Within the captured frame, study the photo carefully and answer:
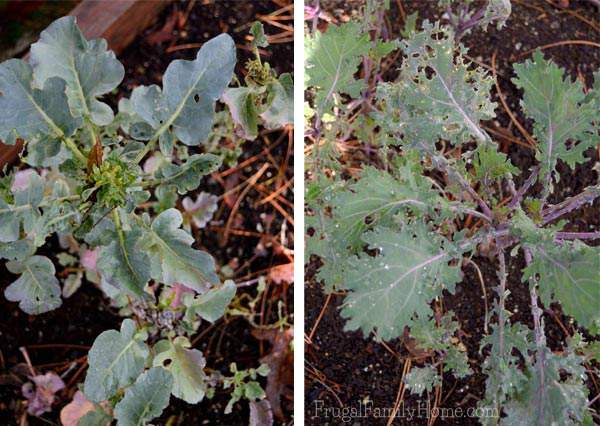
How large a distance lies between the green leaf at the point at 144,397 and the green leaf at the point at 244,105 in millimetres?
412

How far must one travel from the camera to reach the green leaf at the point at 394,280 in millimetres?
931

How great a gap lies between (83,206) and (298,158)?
1.10 ft

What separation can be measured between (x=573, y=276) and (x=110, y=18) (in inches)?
44.1

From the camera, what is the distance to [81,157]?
100 centimetres

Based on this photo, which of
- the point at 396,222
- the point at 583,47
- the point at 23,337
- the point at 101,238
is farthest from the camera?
the point at 583,47

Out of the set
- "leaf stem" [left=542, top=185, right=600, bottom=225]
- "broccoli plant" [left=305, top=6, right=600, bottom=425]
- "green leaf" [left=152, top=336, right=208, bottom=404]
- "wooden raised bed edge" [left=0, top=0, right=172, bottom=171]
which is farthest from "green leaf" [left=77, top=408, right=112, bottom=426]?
"leaf stem" [left=542, top=185, right=600, bottom=225]

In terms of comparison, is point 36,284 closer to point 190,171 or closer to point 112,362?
point 112,362

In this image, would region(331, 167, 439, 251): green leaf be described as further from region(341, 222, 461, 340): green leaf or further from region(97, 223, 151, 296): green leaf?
region(97, 223, 151, 296): green leaf

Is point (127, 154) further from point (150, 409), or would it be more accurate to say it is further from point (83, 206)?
point (150, 409)

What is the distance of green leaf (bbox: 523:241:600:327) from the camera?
906 mm

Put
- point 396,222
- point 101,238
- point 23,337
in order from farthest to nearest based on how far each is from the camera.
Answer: point 23,337 < point 396,222 < point 101,238

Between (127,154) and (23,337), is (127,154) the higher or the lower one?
the higher one

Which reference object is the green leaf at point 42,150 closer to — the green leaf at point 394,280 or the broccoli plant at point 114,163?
the broccoli plant at point 114,163

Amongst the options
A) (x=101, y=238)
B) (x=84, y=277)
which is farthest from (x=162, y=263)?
(x=84, y=277)
